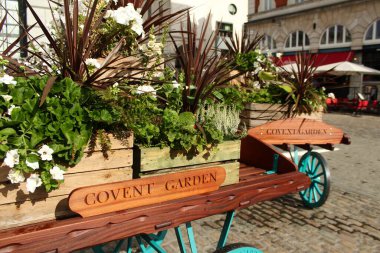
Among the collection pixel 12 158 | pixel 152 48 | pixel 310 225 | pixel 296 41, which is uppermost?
pixel 296 41

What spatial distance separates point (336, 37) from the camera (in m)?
21.9

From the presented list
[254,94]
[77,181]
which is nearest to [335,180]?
[254,94]

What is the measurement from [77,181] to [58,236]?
279 millimetres

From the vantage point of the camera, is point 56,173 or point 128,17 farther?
point 128,17

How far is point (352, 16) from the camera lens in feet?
68.1

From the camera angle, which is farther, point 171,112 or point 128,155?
point 171,112

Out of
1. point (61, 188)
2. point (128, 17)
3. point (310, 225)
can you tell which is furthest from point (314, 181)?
point (61, 188)

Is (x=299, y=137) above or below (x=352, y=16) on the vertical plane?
below

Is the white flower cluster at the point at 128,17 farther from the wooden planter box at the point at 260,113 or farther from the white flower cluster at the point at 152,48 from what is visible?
the wooden planter box at the point at 260,113

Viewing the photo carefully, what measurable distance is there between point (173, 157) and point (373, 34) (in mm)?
21941

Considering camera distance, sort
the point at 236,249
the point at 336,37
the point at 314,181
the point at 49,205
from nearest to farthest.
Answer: the point at 49,205 < the point at 236,249 < the point at 314,181 < the point at 336,37

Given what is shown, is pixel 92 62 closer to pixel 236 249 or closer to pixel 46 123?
pixel 46 123

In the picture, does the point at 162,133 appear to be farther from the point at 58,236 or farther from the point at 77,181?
the point at 58,236

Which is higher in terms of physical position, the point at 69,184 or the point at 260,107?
the point at 260,107
